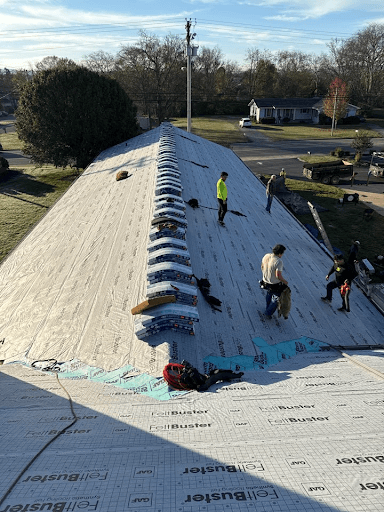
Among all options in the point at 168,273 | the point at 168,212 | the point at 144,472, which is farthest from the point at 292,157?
the point at 144,472

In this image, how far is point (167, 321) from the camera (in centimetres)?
614

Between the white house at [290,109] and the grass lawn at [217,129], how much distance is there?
4.71 m

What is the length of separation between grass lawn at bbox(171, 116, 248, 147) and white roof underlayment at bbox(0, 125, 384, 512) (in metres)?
36.2

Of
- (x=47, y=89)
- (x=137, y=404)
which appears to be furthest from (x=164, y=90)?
(x=137, y=404)

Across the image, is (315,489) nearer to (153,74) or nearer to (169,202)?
(169,202)

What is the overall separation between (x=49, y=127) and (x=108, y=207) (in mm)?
14653

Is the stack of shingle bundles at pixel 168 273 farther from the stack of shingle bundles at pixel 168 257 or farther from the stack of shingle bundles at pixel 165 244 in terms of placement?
the stack of shingle bundles at pixel 165 244

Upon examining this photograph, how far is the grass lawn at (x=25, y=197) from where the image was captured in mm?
17516

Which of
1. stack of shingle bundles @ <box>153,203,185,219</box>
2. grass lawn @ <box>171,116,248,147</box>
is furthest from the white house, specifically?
stack of shingle bundles @ <box>153,203,185,219</box>

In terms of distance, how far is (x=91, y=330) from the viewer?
6.69 metres

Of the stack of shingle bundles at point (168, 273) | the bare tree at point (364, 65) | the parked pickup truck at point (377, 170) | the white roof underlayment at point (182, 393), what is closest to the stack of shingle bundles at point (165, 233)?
the white roof underlayment at point (182, 393)

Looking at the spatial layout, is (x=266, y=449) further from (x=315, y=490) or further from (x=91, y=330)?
(x=91, y=330)

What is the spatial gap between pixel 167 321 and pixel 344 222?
17.2 metres

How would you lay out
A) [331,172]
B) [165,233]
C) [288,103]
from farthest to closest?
[288,103] < [331,172] < [165,233]
